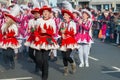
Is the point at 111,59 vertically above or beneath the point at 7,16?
beneath

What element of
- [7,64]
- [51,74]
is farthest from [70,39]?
[7,64]

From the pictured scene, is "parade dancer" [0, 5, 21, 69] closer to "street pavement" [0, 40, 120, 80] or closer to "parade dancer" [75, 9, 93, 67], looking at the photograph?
"street pavement" [0, 40, 120, 80]

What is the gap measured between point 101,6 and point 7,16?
3132 centimetres

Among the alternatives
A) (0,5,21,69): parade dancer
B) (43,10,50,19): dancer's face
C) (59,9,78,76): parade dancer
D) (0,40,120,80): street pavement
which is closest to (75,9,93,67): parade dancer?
(0,40,120,80): street pavement

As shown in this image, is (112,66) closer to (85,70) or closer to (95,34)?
(85,70)

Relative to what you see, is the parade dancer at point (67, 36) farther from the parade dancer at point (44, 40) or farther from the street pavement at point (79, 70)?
the parade dancer at point (44, 40)

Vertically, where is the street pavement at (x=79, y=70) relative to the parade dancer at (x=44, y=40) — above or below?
below

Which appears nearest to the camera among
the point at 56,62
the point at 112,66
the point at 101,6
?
the point at 112,66

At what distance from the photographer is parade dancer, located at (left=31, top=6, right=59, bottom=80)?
9.63 meters

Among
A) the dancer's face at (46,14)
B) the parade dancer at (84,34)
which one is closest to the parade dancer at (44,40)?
the dancer's face at (46,14)

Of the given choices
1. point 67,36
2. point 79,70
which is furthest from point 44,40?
point 79,70

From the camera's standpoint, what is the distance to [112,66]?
12445 mm

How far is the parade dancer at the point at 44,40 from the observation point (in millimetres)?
9633

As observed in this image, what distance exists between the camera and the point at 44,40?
31.9 feet
